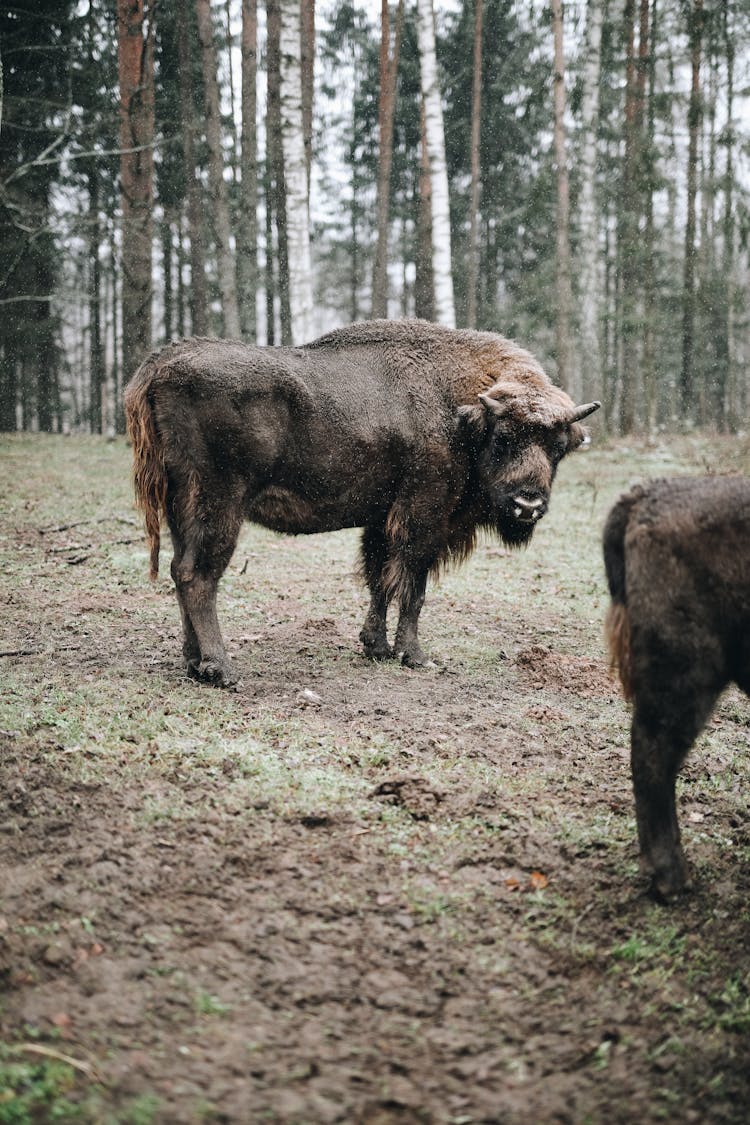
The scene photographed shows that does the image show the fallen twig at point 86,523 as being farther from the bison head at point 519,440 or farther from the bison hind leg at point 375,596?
the bison head at point 519,440

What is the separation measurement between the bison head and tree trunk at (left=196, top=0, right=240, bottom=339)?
13346 mm

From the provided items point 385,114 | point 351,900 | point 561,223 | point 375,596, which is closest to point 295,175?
point 561,223

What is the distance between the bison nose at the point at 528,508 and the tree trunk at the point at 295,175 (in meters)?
7.43

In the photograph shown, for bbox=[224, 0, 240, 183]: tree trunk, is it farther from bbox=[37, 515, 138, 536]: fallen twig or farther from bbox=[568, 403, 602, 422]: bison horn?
bbox=[568, 403, 602, 422]: bison horn

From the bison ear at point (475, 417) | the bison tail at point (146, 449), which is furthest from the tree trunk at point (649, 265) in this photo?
the bison tail at point (146, 449)

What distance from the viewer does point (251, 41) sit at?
21.8 meters

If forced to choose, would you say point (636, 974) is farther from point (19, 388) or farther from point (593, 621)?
point (19, 388)

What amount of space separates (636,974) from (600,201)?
27.8 meters

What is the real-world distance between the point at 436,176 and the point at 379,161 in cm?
720

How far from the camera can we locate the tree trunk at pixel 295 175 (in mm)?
13094

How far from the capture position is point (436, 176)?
50.6 feet

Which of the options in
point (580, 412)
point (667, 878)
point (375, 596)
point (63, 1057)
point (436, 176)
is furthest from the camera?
point (436, 176)

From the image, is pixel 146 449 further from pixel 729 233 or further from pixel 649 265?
pixel 729 233

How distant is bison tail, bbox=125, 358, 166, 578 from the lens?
19.6 ft
